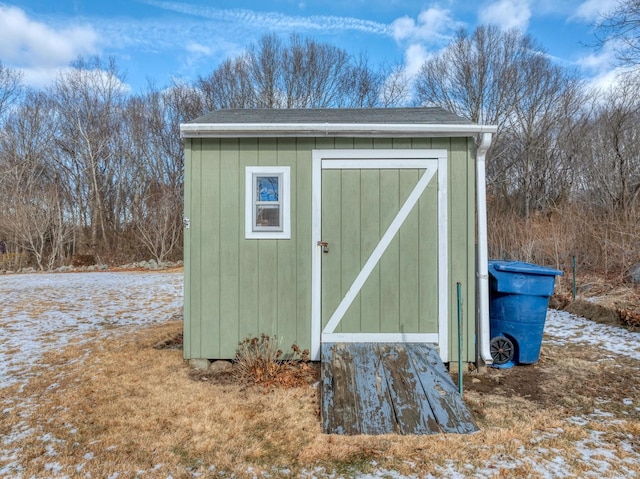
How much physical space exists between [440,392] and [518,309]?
142cm

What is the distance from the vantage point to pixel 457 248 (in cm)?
374

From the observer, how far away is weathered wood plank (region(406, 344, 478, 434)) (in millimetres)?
2637

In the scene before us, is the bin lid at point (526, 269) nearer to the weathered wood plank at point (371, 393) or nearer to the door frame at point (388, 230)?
the door frame at point (388, 230)

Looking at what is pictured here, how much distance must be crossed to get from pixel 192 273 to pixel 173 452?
1.76 metres

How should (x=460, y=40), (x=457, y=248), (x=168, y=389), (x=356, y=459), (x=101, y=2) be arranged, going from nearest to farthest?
(x=356, y=459) → (x=168, y=389) → (x=457, y=248) → (x=101, y=2) → (x=460, y=40)

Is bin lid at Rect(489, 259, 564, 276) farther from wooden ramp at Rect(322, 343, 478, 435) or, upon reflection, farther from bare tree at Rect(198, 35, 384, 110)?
bare tree at Rect(198, 35, 384, 110)

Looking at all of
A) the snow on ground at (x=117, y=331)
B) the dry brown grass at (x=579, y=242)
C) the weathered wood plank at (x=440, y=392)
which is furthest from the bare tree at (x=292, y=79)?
the weathered wood plank at (x=440, y=392)

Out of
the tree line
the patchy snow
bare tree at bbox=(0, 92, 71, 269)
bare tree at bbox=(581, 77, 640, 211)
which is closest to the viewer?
the patchy snow

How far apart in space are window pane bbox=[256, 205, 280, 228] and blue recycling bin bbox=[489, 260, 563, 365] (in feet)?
7.38

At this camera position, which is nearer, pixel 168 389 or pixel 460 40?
pixel 168 389

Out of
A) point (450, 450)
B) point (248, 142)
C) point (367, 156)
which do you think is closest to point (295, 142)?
point (248, 142)

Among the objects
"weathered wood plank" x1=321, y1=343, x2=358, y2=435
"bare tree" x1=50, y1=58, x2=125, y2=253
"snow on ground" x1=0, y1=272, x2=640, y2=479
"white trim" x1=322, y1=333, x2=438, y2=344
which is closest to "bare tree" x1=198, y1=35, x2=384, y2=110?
"bare tree" x1=50, y1=58, x2=125, y2=253

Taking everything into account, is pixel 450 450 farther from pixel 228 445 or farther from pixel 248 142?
pixel 248 142

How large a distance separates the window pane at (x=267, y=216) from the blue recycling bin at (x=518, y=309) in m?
2.25
